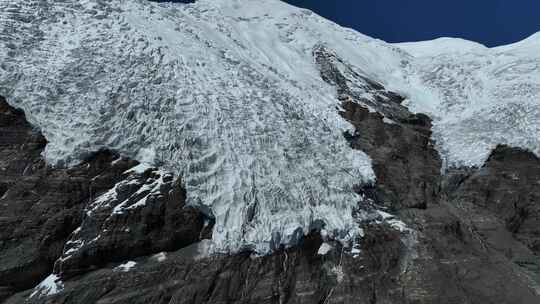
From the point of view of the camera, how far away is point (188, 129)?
2092cm

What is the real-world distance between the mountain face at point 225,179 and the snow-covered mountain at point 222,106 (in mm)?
93

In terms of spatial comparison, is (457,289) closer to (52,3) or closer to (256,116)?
(256,116)

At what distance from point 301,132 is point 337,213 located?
5100 millimetres

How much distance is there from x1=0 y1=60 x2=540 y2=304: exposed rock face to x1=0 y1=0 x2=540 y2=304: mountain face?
0.06 m

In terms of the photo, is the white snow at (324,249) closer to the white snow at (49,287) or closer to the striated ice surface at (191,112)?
the striated ice surface at (191,112)

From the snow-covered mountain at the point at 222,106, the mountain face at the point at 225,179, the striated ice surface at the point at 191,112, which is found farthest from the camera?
the snow-covered mountain at the point at 222,106

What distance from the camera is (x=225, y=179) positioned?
19.6 m

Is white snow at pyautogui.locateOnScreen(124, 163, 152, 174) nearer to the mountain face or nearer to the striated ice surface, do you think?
the mountain face

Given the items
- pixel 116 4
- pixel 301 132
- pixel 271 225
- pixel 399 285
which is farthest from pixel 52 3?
pixel 399 285

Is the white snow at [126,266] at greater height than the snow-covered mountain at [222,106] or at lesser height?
lesser

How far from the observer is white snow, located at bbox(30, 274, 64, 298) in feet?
50.4

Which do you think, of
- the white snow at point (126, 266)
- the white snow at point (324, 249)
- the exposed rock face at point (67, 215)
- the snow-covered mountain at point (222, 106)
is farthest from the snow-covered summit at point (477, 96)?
the white snow at point (126, 266)

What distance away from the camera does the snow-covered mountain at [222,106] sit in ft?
63.3

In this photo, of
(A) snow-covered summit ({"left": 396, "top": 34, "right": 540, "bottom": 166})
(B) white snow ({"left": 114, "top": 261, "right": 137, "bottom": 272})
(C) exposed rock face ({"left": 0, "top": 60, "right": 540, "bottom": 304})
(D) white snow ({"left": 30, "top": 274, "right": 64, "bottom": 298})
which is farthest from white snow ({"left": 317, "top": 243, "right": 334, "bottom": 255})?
(A) snow-covered summit ({"left": 396, "top": 34, "right": 540, "bottom": 166})
